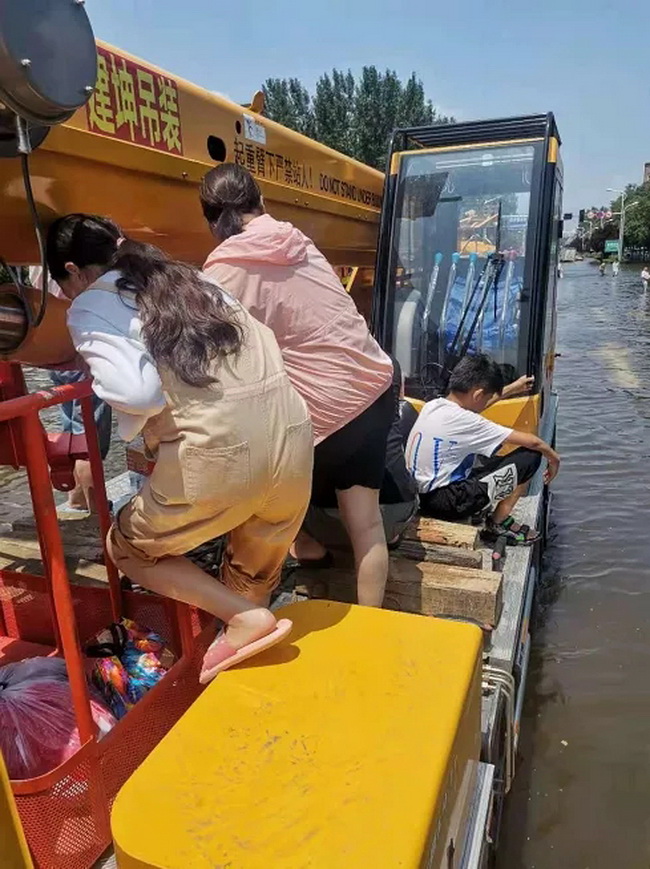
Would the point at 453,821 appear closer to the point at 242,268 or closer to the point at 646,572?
the point at 242,268

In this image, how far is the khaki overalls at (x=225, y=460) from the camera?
67.0 inches

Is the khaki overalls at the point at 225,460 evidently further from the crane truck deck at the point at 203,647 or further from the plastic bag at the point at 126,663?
the plastic bag at the point at 126,663

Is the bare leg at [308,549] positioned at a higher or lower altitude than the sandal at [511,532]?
higher

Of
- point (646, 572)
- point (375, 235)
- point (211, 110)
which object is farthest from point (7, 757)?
point (646, 572)

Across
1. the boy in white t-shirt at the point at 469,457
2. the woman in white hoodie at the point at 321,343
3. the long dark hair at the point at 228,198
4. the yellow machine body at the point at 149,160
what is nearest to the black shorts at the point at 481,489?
the boy in white t-shirt at the point at 469,457

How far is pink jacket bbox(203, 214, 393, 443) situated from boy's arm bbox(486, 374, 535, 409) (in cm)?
176

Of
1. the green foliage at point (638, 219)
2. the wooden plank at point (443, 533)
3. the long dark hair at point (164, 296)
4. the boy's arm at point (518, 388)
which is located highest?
the green foliage at point (638, 219)

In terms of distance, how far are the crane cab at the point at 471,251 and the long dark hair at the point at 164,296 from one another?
2.64 m

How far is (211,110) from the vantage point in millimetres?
2641

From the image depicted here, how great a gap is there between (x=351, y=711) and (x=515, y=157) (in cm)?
368

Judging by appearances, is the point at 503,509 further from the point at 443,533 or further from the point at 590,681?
the point at 590,681

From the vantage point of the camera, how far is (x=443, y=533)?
3072mm

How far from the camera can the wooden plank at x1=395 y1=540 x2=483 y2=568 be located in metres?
2.90

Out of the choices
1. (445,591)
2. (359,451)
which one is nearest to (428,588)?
(445,591)
